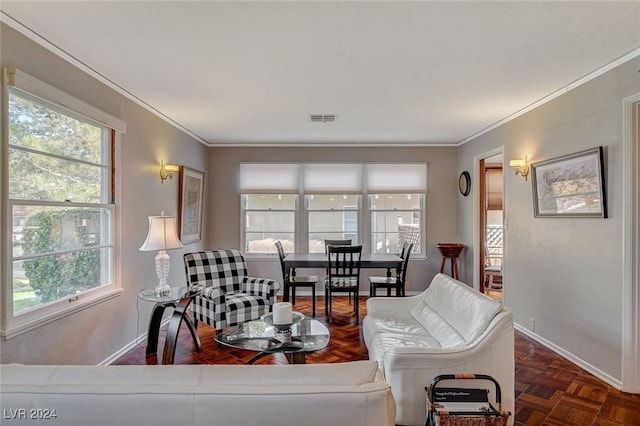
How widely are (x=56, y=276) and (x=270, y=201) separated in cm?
337

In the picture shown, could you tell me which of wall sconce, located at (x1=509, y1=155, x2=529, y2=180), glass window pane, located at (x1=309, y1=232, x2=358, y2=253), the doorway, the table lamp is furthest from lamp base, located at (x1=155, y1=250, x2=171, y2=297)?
the doorway

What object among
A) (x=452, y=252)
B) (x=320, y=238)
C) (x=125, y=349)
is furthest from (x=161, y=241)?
(x=452, y=252)

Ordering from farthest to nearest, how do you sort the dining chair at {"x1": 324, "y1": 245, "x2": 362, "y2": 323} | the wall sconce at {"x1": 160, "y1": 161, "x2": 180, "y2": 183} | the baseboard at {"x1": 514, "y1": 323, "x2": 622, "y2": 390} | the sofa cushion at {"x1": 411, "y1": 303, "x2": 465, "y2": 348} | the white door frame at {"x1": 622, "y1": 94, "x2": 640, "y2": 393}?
1. the dining chair at {"x1": 324, "y1": 245, "x2": 362, "y2": 323}
2. the wall sconce at {"x1": 160, "y1": 161, "x2": 180, "y2": 183}
3. the baseboard at {"x1": 514, "y1": 323, "x2": 622, "y2": 390}
4. the white door frame at {"x1": 622, "y1": 94, "x2": 640, "y2": 393}
5. the sofa cushion at {"x1": 411, "y1": 303, "x2": 465, "y2": 348}

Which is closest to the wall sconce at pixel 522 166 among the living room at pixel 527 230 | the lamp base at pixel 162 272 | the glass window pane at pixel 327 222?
the living room at pixel 527 230

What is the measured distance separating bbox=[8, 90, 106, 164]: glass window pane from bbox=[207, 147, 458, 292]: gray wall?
2641 millimetres

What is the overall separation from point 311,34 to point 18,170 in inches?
76.9

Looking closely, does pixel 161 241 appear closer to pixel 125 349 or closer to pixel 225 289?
pixel 225 289

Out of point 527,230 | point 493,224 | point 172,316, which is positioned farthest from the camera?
point 493,224

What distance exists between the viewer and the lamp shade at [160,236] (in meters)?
2.88

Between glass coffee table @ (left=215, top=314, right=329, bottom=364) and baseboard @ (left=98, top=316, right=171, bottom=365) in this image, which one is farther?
baseboard @ (left=98, top=316, right=171, bottom=365)

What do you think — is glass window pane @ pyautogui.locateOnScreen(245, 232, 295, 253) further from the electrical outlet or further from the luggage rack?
the luggage rack

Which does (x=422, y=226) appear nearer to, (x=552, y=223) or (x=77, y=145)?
(x=552, y=223)

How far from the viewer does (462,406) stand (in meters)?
1.72

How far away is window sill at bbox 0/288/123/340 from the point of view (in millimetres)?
1957
